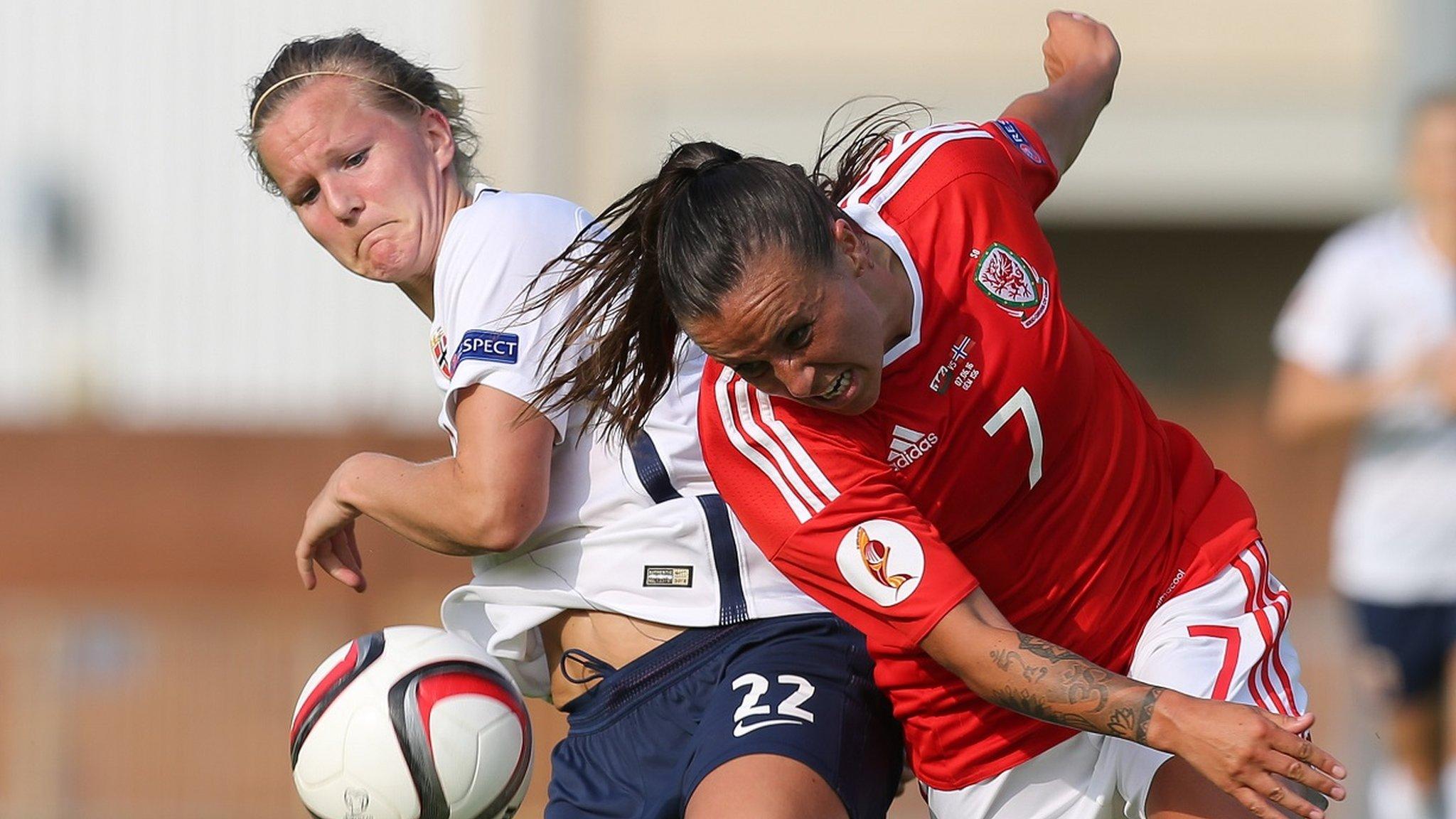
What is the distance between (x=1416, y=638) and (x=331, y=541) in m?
4.09

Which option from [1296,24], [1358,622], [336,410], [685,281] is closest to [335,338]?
[336,410]

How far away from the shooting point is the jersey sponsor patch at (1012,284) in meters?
3.38

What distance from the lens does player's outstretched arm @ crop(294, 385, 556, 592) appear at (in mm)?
3539

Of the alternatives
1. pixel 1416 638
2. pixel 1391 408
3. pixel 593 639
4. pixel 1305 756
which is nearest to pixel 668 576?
pixel 593 639

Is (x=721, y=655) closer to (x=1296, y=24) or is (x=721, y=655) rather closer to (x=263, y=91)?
(x=263, y=91)

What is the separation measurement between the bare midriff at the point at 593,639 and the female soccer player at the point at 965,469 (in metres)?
0.43

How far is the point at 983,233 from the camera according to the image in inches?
135

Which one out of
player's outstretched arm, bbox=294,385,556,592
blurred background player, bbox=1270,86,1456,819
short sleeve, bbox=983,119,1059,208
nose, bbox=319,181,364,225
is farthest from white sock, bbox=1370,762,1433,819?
nose, bbox=319,181,364,225

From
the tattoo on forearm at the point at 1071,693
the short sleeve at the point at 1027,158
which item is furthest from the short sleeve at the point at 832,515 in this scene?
the short sleeve at the point at 1027,158

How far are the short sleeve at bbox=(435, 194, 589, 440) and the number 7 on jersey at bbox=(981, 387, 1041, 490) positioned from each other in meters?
0.84

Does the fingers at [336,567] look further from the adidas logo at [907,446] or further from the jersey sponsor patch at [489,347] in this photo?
the adidas logo at [907,446]

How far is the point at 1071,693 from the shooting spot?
3072 mm

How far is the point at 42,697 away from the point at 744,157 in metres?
7.85

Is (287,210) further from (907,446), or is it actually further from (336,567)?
(907,446)
